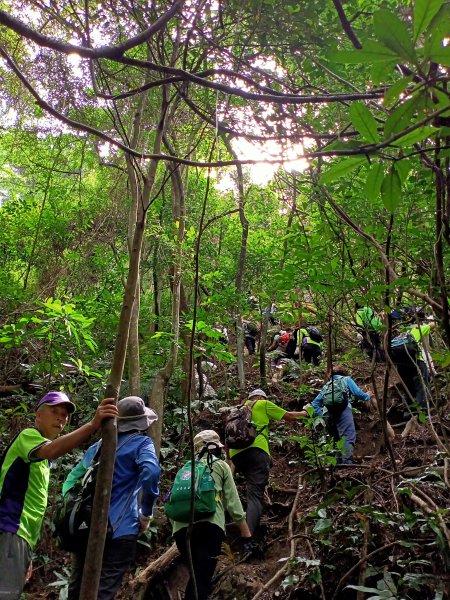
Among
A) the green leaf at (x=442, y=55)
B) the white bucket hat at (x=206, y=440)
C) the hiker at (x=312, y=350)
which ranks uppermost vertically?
the hiker at (x=312, y=350)

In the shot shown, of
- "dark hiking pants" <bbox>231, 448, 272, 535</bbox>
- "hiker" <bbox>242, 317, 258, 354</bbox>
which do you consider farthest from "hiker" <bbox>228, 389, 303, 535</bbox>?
"hiker" <bbox>242, 317, 258, 354</bbox>

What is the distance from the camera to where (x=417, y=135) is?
122 cm

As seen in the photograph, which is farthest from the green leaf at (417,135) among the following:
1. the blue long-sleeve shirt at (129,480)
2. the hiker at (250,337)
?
the hiker at (250,337)

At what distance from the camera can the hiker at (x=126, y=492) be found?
3611 mm

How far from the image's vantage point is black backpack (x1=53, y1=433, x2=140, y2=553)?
3.40 meters

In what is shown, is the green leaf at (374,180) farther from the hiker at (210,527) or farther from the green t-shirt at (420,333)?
the hiker at (210,527)

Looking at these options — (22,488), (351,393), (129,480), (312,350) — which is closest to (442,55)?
(22,488)

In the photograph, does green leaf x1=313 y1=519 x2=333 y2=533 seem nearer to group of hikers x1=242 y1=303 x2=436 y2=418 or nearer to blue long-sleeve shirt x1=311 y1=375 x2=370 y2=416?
group of hikers x1=242 y1=303 x2=436 y2=418

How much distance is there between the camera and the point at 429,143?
8.90 ft

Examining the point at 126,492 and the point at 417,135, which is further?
the point at 126,492

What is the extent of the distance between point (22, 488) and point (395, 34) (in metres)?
3.40

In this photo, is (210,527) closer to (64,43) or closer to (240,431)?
(240,431)

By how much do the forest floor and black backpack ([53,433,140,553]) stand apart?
163 centimetres

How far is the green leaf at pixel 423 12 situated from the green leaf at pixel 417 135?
221 millimetres
